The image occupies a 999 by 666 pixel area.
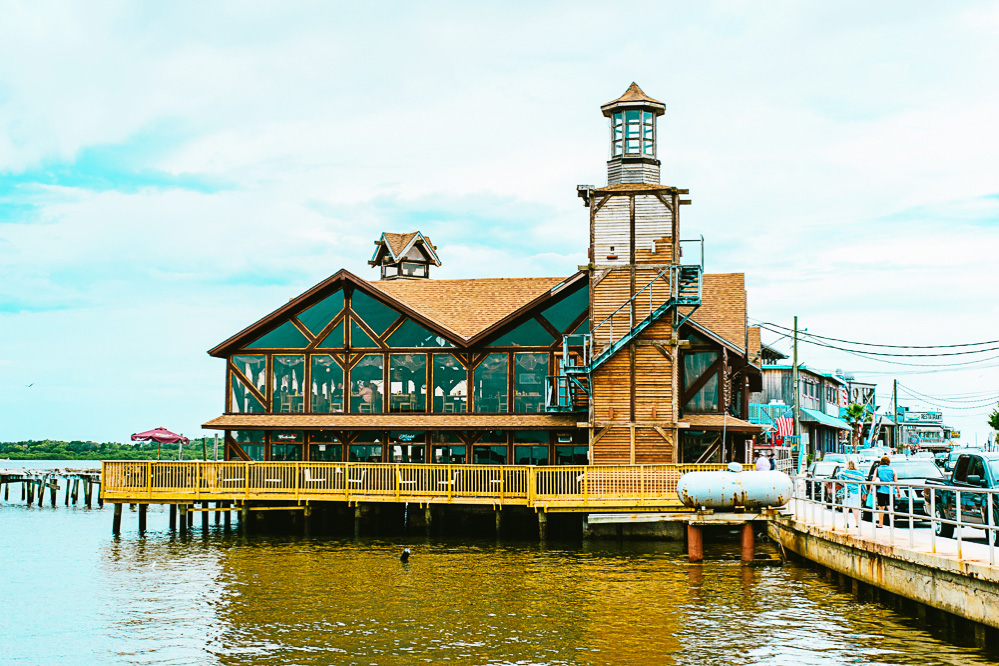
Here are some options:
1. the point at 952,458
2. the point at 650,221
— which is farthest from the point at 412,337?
the point at 952,458

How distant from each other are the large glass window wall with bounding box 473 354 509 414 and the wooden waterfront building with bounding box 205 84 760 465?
54mm

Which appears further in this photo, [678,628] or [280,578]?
[280,578]

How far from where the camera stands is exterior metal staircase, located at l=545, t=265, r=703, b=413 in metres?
37.5

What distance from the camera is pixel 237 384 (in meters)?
42.7

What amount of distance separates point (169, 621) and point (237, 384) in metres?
21.5

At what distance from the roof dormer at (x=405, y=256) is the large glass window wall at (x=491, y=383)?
15.5 meters

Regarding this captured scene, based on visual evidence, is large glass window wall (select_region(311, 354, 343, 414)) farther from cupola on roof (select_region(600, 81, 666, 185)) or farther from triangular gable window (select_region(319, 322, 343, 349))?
cupola on roof (select_region(600, 81, 666, 185))

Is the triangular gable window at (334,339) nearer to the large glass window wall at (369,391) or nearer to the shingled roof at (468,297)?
the large glass window wall at (369,391)

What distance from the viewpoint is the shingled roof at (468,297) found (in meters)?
42.8

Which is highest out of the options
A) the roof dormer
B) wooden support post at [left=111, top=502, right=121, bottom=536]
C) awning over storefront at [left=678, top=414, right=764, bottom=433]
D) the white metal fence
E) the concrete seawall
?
the roof dormer

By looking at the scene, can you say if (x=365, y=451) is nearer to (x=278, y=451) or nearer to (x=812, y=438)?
(x=278, y=451)

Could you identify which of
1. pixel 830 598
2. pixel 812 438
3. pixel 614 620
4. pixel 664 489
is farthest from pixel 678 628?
pixel 812 438

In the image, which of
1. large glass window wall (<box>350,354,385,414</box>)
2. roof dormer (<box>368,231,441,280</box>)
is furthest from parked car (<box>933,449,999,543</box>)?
roof dormer (<box>368,231,441,280</box>)

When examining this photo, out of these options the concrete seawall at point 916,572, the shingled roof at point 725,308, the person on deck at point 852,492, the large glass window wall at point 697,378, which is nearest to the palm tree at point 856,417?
the shingled roof at point 725,308
